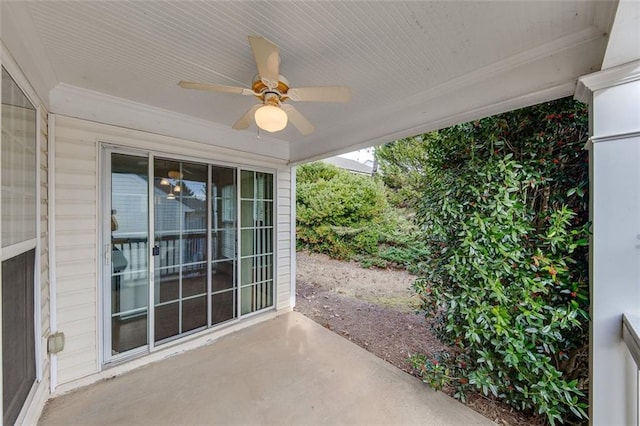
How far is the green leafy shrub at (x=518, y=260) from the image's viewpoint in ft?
5.25

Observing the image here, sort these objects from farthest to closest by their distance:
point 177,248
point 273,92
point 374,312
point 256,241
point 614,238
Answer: point 374,312 → point 256,241 → point 177,248 → point 273,92 → point 614,238

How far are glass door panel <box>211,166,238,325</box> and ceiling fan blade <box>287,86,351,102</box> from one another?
1835mm

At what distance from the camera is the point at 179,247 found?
277 centimetres

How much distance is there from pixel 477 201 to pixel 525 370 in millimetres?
1215

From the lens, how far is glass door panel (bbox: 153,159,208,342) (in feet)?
8.70

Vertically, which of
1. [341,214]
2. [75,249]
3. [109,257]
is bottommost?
[109,257]

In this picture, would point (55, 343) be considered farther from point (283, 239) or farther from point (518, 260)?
point (518, 260)

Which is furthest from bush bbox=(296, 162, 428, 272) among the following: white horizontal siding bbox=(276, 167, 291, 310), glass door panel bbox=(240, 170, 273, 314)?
glass door panel bbox=(240, 170, 273, 314)

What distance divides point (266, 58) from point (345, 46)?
615mm

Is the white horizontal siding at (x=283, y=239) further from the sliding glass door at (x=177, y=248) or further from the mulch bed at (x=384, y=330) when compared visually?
the mulch bed at (x=384, y=330)

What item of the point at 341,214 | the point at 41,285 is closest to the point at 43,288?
the point at 41,285

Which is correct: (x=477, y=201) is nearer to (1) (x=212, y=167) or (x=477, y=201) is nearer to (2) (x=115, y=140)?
(1) (x=212, y=167)

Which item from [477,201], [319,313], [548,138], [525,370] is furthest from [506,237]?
[319,313]

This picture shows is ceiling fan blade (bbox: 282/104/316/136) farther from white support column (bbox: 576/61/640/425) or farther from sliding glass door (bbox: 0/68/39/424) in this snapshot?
white support column (bbox: 576/61/640/425)
